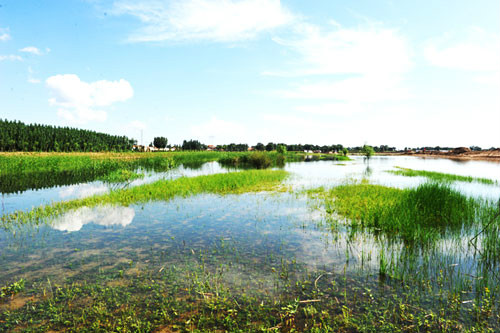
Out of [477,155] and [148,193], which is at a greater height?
[477,155]

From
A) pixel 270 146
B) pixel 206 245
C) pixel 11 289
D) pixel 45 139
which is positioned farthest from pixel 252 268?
pixel 270 146

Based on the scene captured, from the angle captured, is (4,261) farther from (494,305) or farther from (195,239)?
(494,305)

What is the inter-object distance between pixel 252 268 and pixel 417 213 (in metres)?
9.41

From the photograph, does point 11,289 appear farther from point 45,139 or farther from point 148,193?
point 45,139

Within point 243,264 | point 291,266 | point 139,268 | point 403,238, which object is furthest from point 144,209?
point 403,238

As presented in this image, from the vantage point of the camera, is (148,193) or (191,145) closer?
(148,193)

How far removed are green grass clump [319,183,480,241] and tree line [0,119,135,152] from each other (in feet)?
309

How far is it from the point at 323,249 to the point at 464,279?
3.88 m

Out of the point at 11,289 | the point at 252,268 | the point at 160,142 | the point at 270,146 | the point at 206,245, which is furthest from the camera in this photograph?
the point at 270,146

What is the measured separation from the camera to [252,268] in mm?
7512

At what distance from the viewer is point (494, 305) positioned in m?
5.65

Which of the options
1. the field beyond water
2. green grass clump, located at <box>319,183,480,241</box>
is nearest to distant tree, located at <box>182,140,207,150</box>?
the field beyond water

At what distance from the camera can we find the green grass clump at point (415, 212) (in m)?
10.5

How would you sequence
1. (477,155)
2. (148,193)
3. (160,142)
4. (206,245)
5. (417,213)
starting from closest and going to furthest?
1. (206,245)
2. (417,213)
3. (148,193)
4. (477,155)
5. (160,142)
